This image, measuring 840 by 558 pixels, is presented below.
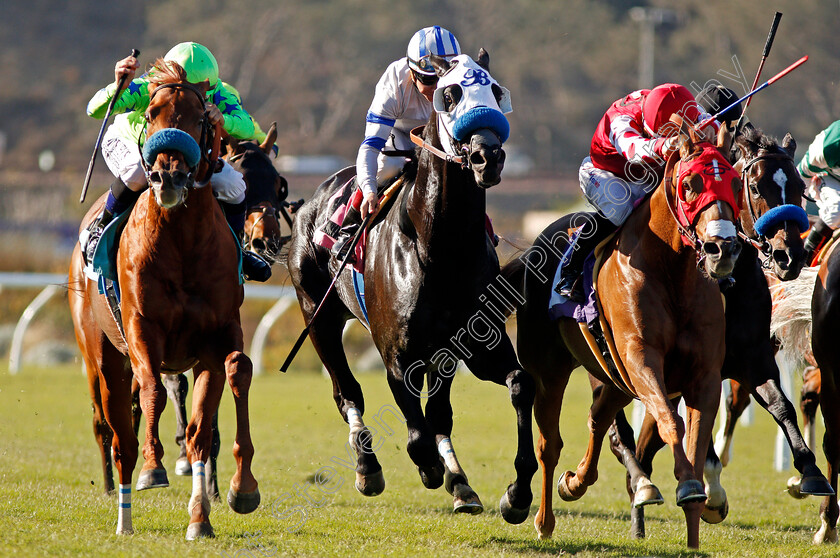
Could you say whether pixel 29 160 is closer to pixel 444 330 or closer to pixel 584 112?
pixel 584 112

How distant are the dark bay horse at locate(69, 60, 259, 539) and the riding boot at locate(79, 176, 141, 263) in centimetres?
40

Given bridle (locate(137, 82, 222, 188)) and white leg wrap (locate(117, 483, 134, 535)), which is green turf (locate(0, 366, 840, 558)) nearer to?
white leg wrap (locate(117, 483, 134, 535))

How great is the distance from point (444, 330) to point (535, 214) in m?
25.9

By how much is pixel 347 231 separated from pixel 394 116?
729 mm

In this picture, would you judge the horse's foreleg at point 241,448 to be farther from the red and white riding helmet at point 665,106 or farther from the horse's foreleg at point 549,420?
the red and white riding helmet at point 665,106

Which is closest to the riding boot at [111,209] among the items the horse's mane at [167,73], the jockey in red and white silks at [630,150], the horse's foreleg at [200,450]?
the horse's mane at [167,73]

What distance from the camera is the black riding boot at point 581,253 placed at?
586 cm

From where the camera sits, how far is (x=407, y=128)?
639cm

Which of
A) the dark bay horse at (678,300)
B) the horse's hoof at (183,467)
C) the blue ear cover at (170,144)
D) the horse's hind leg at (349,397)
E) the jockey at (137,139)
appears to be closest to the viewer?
the dark bay horse at (678,300)

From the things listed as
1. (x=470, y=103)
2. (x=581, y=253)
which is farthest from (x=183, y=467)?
(x=470, y=103)

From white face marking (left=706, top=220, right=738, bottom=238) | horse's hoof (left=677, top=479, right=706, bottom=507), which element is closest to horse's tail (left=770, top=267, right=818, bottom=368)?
white face marking (left=706, top=220, right=738, bottom=238)

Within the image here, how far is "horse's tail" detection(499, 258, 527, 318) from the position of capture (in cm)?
621

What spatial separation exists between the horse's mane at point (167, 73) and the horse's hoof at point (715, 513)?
3.40 meters

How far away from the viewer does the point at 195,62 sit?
20.6 feet
